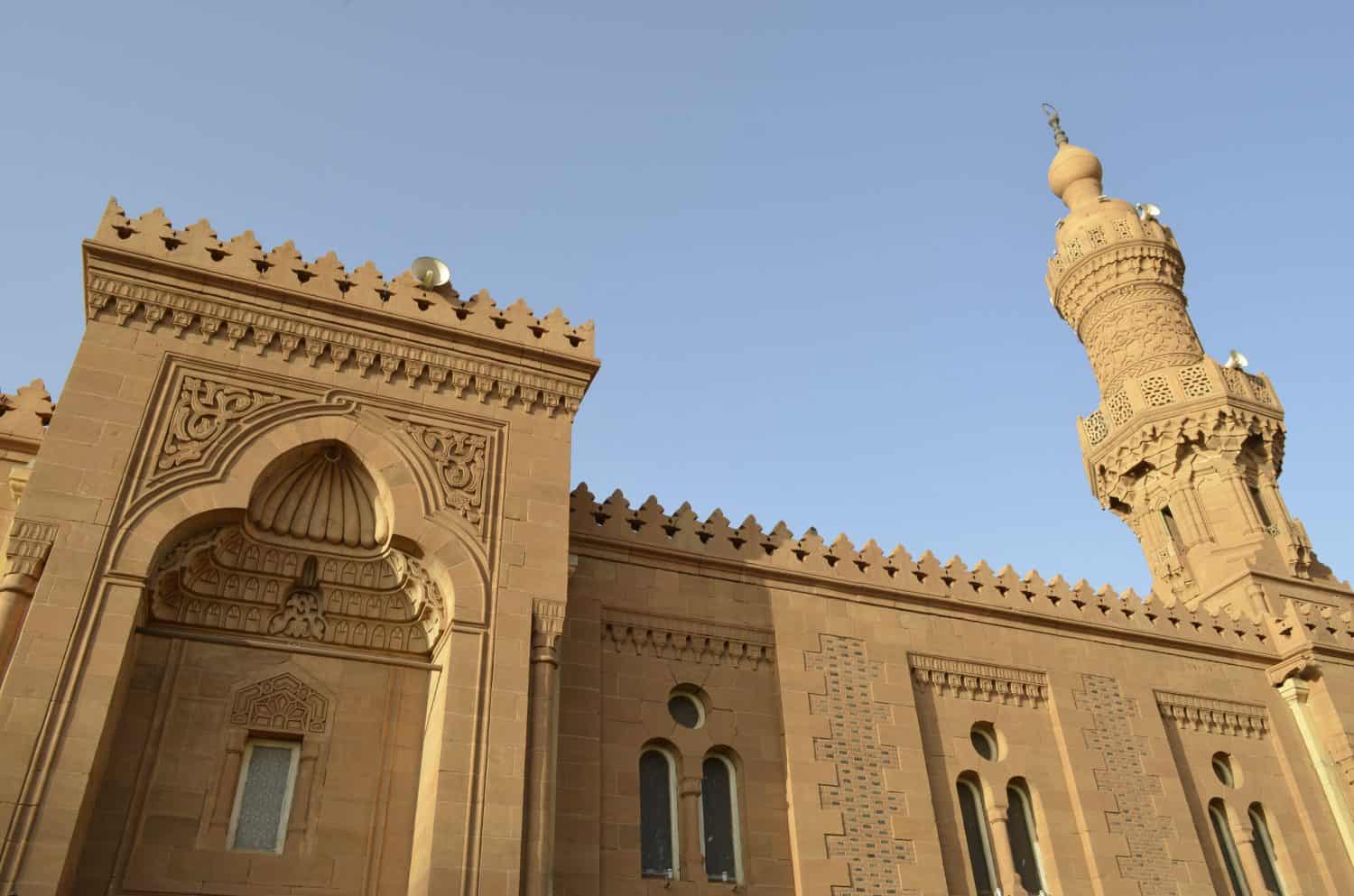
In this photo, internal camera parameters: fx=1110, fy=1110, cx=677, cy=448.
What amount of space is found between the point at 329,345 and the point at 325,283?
0.61m

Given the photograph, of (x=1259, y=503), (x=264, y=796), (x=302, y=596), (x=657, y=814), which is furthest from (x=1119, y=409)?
(x=264, y=796)

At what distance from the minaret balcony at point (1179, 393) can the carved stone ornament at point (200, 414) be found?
44.9 ft

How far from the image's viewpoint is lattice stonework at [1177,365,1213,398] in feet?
57.0

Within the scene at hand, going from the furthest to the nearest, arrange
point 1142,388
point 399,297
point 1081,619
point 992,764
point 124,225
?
point 1142,388, point 1081,619, point 992,764, point 399,297, point 124,225

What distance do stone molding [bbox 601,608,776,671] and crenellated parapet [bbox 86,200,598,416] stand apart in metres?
2.11

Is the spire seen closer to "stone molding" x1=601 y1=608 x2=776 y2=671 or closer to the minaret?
the minaret

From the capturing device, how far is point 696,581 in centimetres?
1109

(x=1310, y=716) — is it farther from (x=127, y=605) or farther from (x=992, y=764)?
(x=127, y=605)

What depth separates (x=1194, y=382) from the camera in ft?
57.5

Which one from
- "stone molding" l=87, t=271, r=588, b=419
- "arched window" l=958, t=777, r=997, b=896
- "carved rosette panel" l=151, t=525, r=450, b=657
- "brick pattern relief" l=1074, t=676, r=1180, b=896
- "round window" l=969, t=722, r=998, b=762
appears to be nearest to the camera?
"carved rosette panel" l=151, t=525, r=450, b=657

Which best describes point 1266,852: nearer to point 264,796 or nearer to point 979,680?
point 979,680

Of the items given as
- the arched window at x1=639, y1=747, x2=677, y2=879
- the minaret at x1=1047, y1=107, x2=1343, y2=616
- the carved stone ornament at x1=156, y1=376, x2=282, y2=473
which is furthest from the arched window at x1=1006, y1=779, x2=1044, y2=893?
the carved stone ornament at x1=156, y1=376, x2=282, y2=473

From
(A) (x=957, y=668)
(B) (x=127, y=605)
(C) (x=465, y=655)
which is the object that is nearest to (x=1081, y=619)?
(A) (x=957, y=668)

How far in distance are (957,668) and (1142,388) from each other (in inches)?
320
